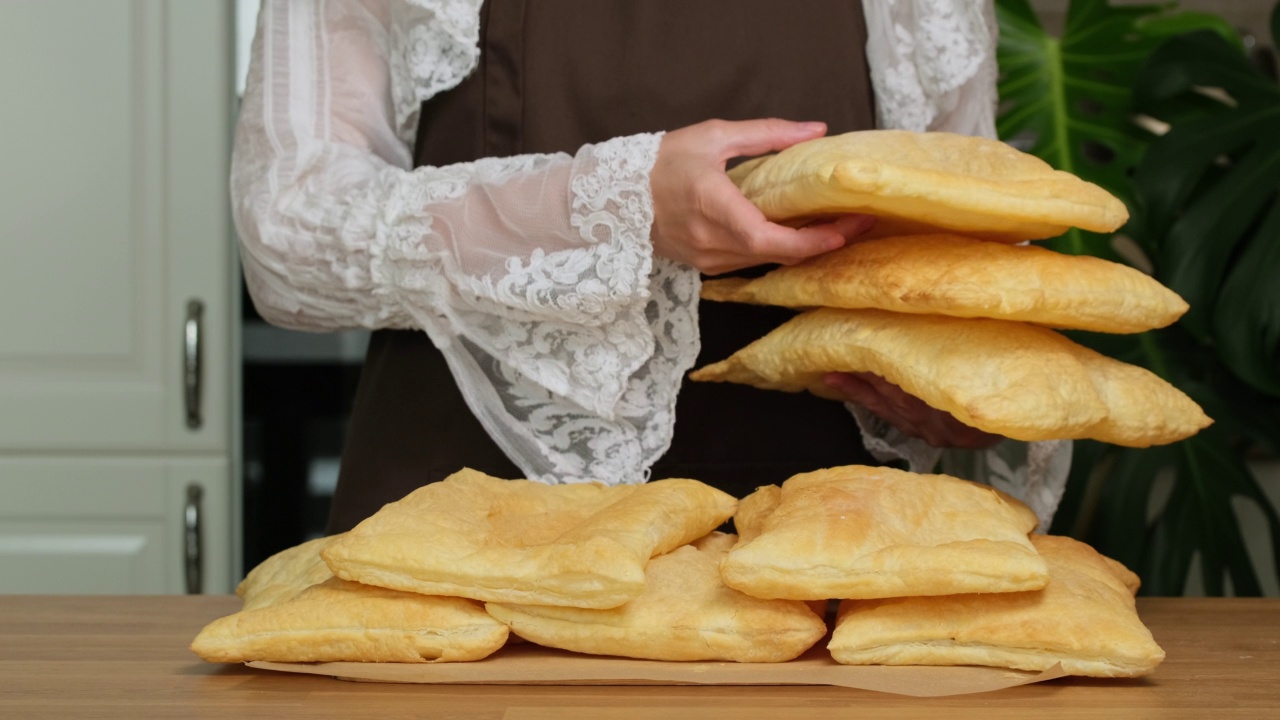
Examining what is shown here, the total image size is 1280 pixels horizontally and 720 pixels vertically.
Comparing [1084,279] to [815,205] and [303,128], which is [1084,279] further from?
[303,128]

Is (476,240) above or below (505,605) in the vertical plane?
above

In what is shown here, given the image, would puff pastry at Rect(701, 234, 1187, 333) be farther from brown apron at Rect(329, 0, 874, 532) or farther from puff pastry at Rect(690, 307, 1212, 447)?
brown apron at Rect(329, 0, 874, 532)

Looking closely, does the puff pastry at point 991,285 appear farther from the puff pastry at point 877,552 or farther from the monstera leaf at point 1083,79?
the monstera leaf at point 1083,79

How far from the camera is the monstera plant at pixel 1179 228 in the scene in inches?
60.3

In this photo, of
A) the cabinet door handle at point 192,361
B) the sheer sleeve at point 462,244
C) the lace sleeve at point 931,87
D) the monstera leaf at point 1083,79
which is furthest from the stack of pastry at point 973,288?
the cabinet door handle at point 192,361

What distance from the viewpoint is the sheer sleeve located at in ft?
2.85

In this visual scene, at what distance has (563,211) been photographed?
871 millimetres

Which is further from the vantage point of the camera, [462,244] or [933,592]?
[462,244]

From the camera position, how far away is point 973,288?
0.69m

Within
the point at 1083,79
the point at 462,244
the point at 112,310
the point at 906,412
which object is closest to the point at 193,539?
the point at 112,310

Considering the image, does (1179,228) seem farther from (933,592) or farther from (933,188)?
(933,592)

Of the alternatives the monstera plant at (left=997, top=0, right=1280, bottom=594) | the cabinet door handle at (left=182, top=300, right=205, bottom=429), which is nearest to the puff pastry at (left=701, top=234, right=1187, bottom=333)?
the monstera plant at (left=997, top=0, right=1280, bottom=594)

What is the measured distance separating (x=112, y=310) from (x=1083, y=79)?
1.67 m

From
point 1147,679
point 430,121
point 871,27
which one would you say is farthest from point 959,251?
point 430,121
